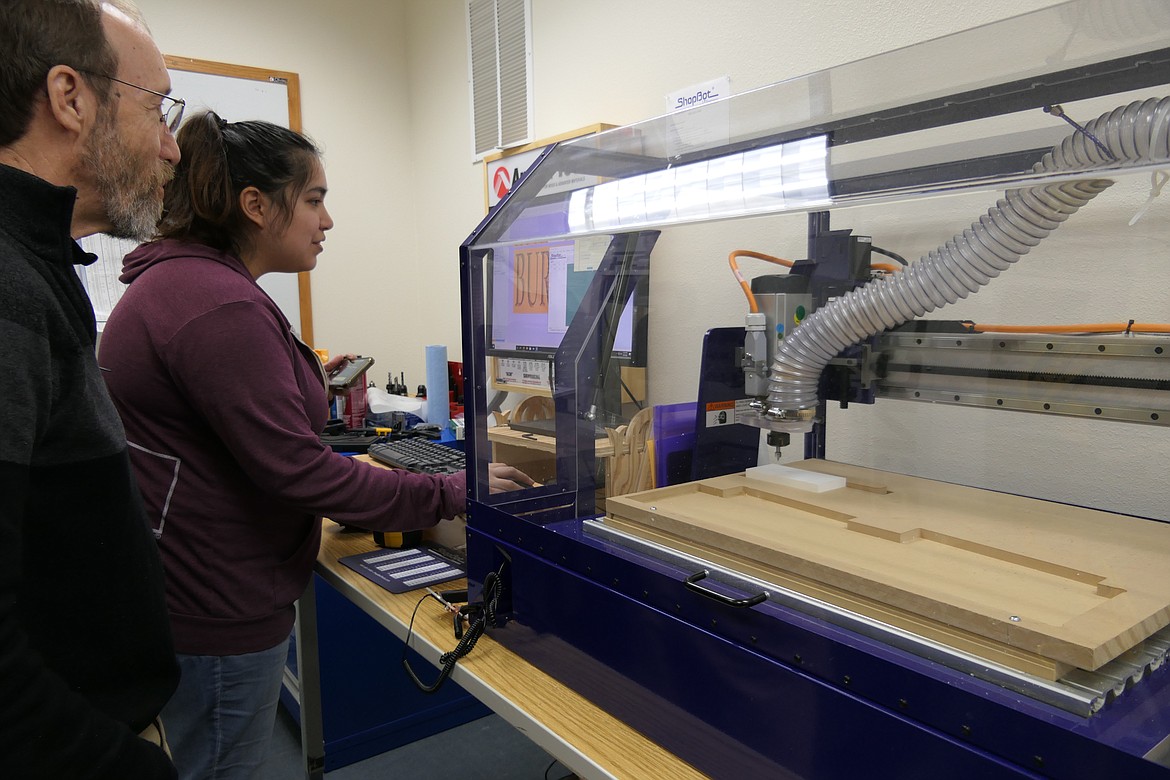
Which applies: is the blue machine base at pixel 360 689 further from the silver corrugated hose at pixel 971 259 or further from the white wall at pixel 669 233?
the silver corrugated hose at pixel 971 259

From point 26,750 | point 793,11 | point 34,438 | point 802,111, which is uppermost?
point 793,11

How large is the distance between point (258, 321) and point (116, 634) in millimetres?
520

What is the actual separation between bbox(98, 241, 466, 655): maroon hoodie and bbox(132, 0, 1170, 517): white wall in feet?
2.14

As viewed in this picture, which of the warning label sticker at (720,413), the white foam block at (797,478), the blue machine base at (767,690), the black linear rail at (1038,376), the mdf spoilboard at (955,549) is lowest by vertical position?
the blue machine base at (767,690)

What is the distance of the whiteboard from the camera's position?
10.2 feet

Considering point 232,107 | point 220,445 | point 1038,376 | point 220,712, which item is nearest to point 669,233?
point 1038,376

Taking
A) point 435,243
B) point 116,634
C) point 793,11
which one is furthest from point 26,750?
point 435,243

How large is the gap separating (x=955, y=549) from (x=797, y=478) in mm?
295

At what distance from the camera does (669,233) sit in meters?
1.16

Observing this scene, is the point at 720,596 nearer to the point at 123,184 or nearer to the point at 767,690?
the point at 767,690

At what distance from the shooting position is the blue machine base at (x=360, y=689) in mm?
2246

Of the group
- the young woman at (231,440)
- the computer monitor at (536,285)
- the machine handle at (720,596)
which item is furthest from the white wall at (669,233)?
the young woman at (231,440)

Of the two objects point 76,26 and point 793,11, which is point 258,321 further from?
point 793,11

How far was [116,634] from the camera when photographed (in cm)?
83
